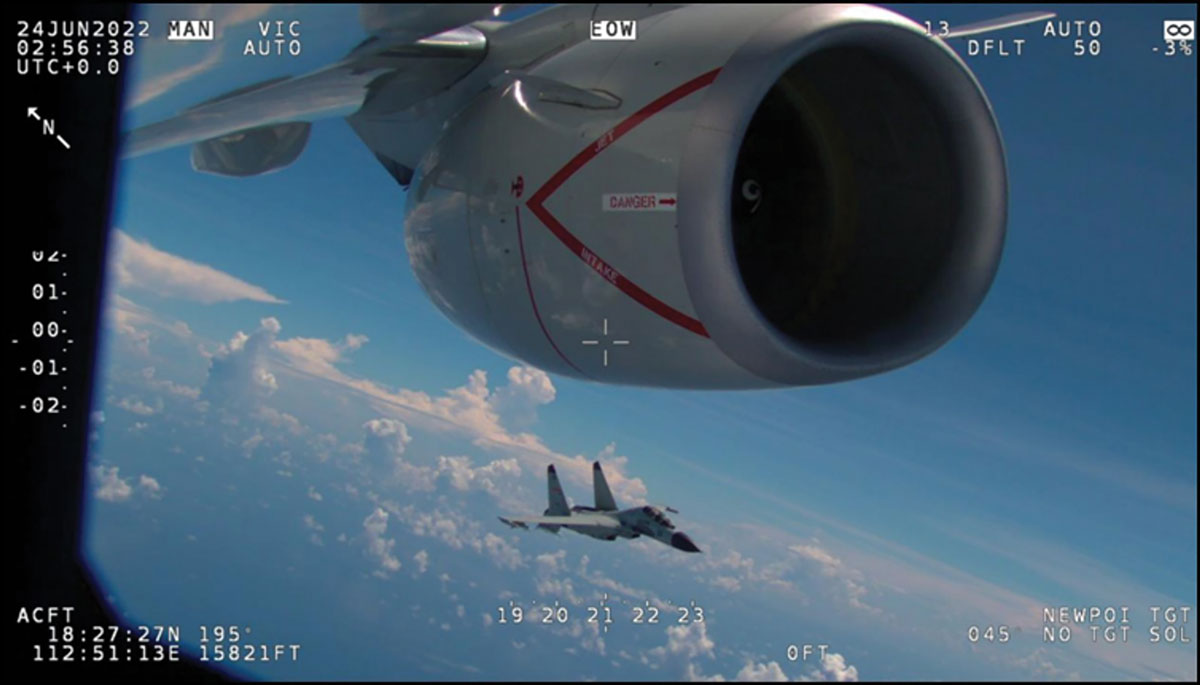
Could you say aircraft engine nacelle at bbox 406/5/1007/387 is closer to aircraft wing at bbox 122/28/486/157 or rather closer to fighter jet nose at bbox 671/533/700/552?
aircraft wing at bbox 122/28/486/157

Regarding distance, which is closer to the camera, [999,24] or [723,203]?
[723,203]

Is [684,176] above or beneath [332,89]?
beneath

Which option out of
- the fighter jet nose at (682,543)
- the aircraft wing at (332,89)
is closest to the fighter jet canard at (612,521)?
the fighter jet nose at (682,543)

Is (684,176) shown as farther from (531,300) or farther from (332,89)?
(332,89)

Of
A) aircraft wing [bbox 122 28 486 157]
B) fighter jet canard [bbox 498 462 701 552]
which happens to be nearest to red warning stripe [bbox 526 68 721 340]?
aircraft wing [bbox 122 28 486 157]

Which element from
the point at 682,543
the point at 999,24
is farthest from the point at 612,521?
the point at 999,24

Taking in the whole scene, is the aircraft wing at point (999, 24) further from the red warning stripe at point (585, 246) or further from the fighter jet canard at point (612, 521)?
the fighter jet canard at point (612, 521)
